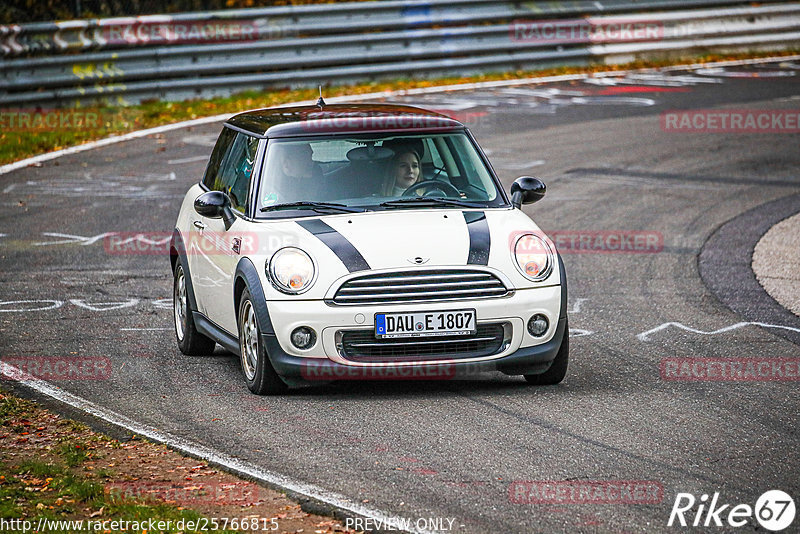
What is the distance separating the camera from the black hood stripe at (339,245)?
7.17 metres

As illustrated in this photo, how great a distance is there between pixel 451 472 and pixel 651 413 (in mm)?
1559

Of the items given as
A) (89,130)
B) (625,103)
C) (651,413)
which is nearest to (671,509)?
(651,413)

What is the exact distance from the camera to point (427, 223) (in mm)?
7613

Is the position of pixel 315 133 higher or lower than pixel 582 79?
higher

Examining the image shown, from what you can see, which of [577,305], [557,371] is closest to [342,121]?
[557,371]

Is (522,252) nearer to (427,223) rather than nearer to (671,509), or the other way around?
(427,223)

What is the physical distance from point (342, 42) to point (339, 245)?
1544 centimetres

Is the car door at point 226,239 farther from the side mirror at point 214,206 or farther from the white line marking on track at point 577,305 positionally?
the white line marking on track at point 577,305

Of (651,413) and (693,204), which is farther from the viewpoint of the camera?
(693,204)

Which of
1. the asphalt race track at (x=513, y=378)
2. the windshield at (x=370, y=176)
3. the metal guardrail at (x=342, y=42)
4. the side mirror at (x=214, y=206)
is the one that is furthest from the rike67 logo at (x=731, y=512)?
the metal guardrail at (x=342, y=42)

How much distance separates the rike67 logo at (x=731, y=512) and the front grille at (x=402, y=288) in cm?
212

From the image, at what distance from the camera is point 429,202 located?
800 cm

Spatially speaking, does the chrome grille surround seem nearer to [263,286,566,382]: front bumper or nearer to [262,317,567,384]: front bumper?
[263,286,566,382]: front bumper

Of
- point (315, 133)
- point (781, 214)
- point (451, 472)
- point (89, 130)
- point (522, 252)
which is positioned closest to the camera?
point (451, 472)
